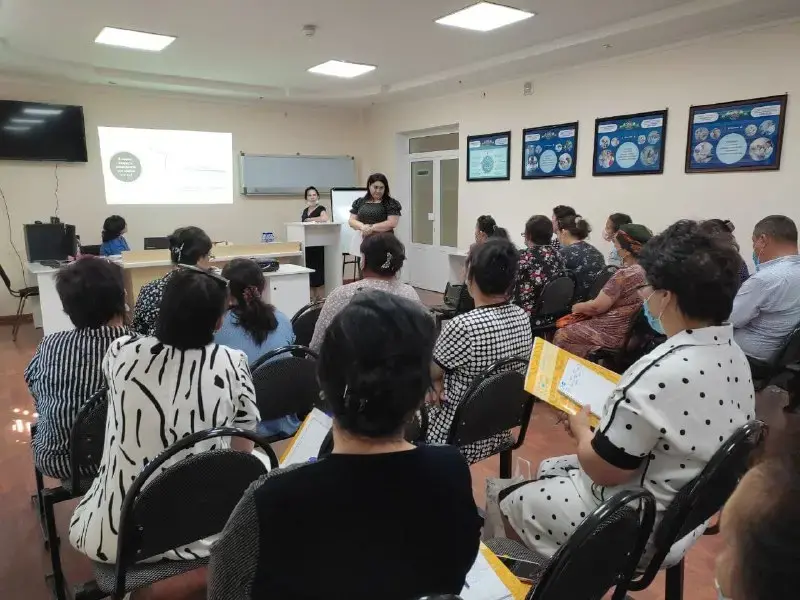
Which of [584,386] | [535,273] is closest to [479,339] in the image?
[584,386]

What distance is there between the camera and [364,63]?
18.2ft

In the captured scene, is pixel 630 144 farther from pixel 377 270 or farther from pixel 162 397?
pixel 162 397

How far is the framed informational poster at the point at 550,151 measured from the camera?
541 centimetres

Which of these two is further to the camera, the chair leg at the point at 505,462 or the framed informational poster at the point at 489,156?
the framed informational poster at the point at 489,156

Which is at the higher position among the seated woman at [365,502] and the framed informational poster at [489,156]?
the framed informational poster at [489,156]

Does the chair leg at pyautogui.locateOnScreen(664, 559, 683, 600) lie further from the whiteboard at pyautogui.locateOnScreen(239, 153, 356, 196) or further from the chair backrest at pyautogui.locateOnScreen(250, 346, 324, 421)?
the whiteboard at pyautogui.locateOnScreen(239, 153, 356, 196)

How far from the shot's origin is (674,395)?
109cm

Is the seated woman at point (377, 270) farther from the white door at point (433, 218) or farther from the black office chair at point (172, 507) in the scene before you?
the white door at point (433, 218)

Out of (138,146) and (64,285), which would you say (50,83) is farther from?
(64,285)

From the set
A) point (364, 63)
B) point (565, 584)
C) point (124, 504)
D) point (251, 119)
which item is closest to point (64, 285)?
point (124, 504)

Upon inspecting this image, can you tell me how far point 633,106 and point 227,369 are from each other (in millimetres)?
4734

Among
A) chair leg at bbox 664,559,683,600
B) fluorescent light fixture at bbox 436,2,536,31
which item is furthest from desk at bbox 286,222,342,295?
chair leg at bbox 664,559,683,600

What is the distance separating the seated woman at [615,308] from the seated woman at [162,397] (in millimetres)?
2448

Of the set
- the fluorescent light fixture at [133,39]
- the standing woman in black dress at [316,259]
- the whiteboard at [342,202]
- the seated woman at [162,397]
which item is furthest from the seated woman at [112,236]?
the seated woman at [162,397]
